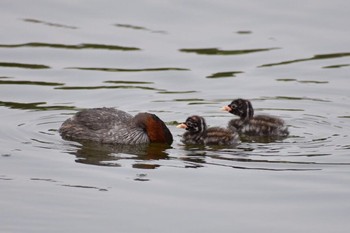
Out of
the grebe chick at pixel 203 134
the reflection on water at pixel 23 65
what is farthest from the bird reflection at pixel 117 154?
the reflection on water at pixel 23 65

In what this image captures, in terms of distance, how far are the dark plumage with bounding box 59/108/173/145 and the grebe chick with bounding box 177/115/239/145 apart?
9.7 inches

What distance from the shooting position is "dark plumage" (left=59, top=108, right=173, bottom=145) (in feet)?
45.1

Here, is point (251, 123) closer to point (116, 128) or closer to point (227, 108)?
point (227, 108)

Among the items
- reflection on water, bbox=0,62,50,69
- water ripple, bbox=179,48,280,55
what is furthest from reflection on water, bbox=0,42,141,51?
reflection on water, bbox=0,62,50,69

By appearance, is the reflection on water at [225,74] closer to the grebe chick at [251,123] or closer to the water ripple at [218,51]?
the water ripple at [218,51]

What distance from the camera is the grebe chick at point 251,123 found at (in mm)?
13982

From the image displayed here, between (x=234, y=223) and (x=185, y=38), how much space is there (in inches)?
388

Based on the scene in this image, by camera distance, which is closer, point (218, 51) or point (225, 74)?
point (225, 74)

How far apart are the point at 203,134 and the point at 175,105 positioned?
2000 mm

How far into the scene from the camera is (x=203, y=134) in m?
13.7

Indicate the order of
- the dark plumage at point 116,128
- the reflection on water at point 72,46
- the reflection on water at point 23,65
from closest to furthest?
1. the dark plumage at point 116,128
2. the reflection on water at point 23,65
3. the reflection on water at point 72,46

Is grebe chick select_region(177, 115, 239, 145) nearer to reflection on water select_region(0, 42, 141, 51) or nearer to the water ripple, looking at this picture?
the water ripple

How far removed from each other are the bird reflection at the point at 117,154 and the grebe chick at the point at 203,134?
338mm

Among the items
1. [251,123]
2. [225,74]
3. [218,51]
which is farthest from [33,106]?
[218,51]
